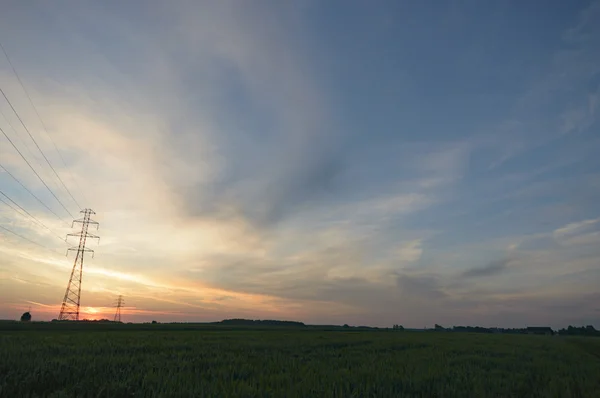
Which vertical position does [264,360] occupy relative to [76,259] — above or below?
below

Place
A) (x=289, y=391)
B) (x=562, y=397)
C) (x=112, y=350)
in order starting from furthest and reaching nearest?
(x=112, y=350), (x=562, y=397), (x=289, y=391)

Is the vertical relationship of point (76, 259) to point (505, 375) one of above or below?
above

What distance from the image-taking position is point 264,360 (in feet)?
49.4

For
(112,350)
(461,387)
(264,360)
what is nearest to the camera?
(461,387)

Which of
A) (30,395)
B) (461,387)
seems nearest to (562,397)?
(461,387)

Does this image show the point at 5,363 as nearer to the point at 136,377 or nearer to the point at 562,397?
the point at 136,377

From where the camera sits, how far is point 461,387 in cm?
1018

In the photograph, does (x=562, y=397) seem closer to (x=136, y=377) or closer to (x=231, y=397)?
(x=231, y=397)

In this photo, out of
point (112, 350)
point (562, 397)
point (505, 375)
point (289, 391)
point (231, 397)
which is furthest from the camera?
point (112, 350)

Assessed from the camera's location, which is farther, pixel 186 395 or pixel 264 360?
pixel 264 360

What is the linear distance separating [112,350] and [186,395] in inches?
483

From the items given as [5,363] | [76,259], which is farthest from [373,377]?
[76,259]

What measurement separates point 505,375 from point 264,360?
9798 millimetres

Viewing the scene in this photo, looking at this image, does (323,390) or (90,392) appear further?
(323,390)
